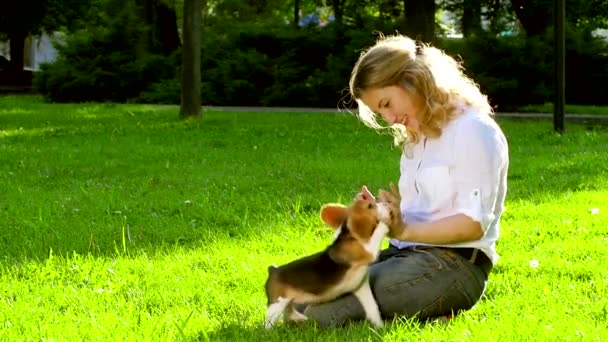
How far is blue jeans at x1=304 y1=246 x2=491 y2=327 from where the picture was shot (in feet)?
14.2

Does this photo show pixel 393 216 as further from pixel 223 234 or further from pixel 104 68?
pixel 104 68

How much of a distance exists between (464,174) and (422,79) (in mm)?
463

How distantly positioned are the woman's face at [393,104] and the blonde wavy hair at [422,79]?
0.07ft

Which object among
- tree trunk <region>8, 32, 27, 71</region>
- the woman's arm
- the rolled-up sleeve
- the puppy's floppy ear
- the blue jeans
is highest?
tree trunk <region>8, 32, 27, 71</region>

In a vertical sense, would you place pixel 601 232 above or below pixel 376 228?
below

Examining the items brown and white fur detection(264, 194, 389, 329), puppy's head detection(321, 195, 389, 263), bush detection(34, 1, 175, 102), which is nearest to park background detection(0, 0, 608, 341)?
brown and white fur detection(264, 194, 389, 329)

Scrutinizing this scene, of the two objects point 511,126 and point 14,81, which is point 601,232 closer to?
point 511,126

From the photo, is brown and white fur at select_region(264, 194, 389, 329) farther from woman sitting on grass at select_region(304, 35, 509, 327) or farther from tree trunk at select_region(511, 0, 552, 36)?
tree trunk at select_region(511, 0, 552, 36)

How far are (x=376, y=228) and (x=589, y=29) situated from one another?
2103cm

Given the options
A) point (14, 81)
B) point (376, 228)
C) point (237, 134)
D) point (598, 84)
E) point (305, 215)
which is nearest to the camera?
point (376, 228)

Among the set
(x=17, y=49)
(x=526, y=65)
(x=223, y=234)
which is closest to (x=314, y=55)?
(x=526, y=65)

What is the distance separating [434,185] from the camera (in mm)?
4414

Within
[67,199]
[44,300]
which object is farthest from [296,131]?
[44,300]

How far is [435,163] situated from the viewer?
4.41 m
